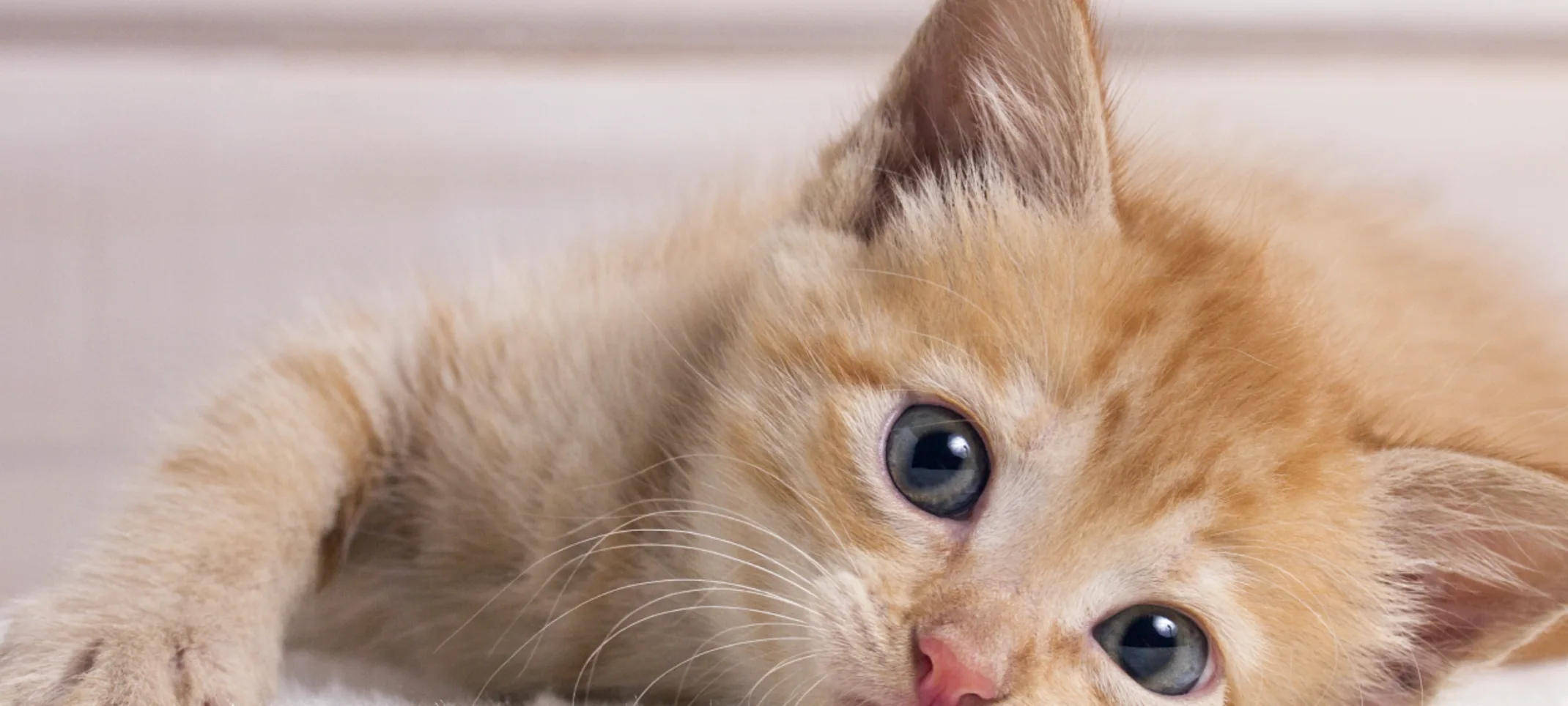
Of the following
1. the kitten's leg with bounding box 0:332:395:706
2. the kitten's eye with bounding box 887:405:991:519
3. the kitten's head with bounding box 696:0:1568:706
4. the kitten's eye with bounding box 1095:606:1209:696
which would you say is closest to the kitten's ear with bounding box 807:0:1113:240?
the kitten's head with bounding box 696:0:1568:706

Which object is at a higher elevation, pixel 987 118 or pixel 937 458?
pixel 987 118

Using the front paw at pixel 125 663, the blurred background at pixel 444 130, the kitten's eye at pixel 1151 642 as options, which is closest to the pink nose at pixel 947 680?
the kitten's eye at pixel 1151 642

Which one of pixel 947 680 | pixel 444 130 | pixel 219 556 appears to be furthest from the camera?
pixel 444 130

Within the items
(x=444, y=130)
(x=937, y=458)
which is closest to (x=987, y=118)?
(x=937, y=458)

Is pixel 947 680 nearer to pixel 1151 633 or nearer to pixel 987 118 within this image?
pixel 1151 633

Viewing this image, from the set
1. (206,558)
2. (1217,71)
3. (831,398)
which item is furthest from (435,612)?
(1217,71)

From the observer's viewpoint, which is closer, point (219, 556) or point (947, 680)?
point (947, 680)

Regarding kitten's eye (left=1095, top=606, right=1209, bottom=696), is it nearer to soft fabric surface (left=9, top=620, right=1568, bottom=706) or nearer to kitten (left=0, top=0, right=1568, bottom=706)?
kitten (left=0, top=0, right=1568, bottom=706)

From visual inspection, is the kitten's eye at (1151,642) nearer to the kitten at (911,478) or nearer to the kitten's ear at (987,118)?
the kitten at (911,478)
